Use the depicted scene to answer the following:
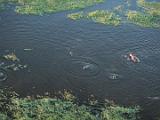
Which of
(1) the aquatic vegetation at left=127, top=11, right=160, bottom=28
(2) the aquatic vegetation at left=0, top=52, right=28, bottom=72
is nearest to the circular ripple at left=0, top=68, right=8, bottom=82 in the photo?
(2) the aquatic vegetation at left=0, top=52, right=28, bottom=72

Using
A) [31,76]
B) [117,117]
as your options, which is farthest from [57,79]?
[117,117]

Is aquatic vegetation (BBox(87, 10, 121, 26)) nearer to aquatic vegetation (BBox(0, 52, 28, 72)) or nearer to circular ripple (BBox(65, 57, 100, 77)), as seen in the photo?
circular ripple (BBox(65, 57, 100, 77))

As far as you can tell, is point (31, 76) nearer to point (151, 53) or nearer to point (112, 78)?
point (112, 78)

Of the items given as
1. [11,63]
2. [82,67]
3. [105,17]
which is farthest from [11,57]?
[105,17]

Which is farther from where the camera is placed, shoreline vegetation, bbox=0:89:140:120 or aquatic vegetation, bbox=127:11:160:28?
aquatic vegetation, bbox=127:11:160:28

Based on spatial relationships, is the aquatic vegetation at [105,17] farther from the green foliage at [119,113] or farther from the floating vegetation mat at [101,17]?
the green foliage at [119,113]
